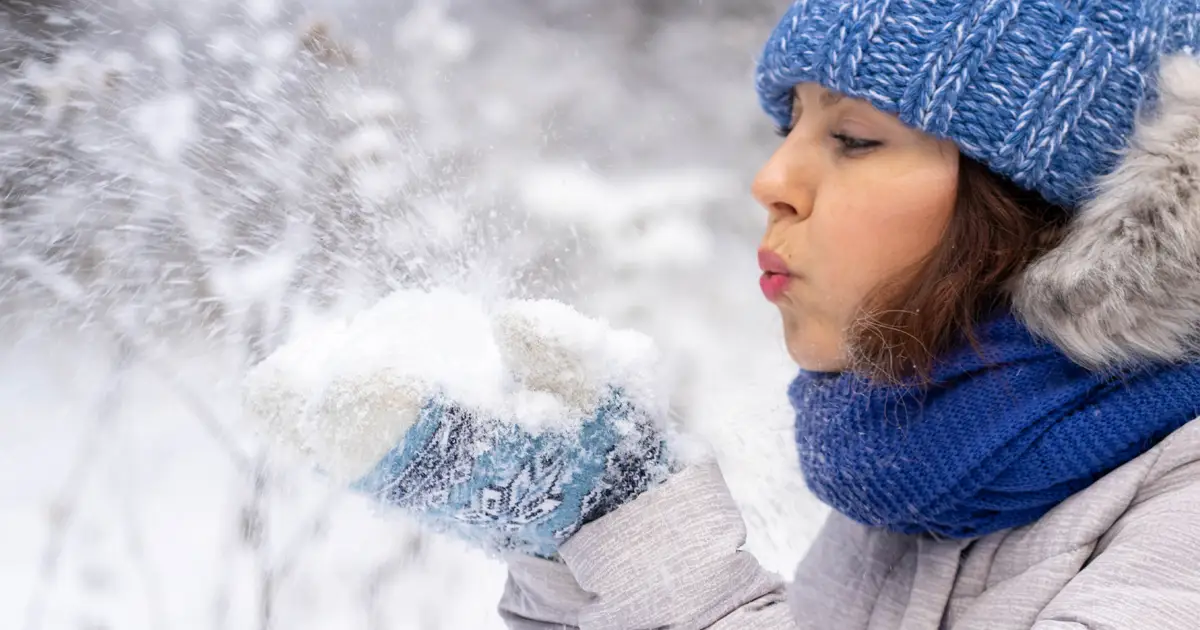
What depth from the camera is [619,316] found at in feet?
7.79

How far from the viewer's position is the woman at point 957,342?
2.33 ft

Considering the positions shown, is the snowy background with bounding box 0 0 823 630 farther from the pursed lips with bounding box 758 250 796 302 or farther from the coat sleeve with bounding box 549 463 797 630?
the coat sleeve with bounding box 549 463 797 630

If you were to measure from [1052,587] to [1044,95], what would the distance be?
423mm

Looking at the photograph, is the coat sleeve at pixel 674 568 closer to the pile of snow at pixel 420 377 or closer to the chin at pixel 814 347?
the pile of snow at pixel 420 377

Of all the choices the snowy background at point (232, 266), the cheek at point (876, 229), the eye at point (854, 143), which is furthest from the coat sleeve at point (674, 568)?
the snowy background at point (232, 266)

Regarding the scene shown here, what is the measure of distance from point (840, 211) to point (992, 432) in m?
0.24

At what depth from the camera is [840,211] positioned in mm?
830

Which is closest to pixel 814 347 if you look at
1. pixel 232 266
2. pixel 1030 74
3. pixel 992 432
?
pixel 992 432

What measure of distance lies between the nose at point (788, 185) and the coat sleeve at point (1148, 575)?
39 centimetres

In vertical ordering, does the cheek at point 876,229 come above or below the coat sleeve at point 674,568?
above

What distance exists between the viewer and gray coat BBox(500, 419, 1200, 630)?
61 cm

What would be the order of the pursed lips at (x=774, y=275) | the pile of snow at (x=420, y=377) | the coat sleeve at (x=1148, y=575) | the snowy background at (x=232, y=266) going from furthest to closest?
1. the snowy background at (x=232, y=266)
2. the pursed lips at (x=774, y=275)
3. the pile of snow at (x=420, y=377)
4. the coat sleeve at (x=1148, y=575)

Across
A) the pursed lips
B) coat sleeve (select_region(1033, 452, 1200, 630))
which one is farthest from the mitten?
coat sleeve (select_region(1033, 452, 1200, 630))

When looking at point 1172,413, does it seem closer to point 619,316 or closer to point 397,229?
point 397,229
